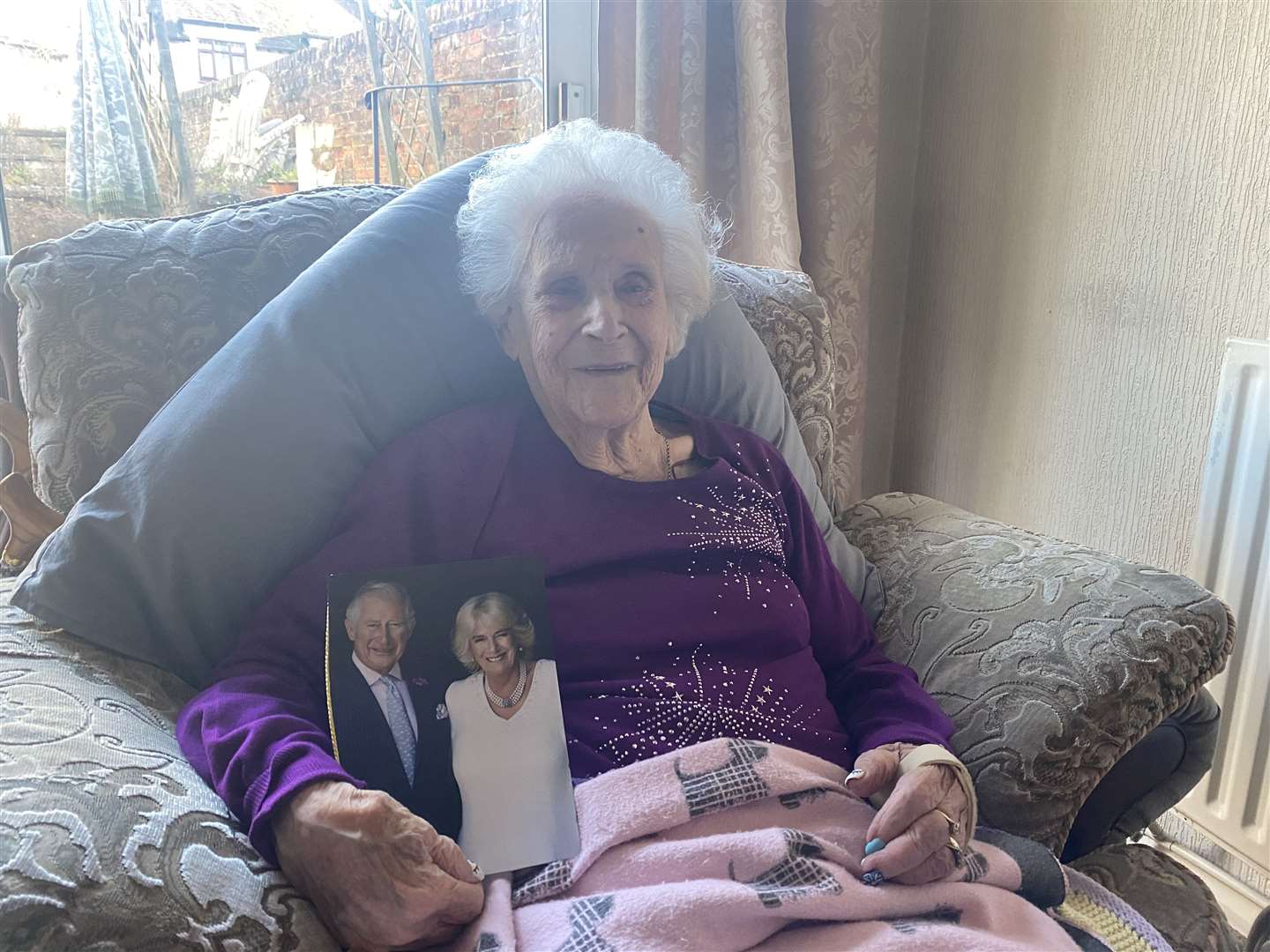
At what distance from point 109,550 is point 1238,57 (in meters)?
1.58

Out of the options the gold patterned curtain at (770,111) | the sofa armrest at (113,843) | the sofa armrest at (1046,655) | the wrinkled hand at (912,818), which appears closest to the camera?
the sofa armrest at (113,843)

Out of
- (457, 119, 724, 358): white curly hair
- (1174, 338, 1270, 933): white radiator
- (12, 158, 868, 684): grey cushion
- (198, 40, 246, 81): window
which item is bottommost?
(1174, 338, 1270, 933): white radiator

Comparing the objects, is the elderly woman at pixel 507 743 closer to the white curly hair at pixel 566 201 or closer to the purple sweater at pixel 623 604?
the purple sweater at pixel 623 604

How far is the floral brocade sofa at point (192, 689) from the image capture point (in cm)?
69

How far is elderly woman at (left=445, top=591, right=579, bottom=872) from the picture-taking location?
2.69 ft

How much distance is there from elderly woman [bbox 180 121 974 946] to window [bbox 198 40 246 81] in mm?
814

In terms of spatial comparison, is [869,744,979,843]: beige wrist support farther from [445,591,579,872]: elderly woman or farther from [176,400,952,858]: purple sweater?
[445,591,579,872]: elderly woman

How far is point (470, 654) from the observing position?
33.6 inches

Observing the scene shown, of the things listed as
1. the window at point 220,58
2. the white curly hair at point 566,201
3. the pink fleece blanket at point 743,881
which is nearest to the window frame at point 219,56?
the window at point 220,58

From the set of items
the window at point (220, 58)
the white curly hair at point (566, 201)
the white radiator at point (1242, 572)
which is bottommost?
the white radiator at point (1242, 572)

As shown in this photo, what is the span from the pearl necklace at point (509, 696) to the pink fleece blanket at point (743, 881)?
99 mm

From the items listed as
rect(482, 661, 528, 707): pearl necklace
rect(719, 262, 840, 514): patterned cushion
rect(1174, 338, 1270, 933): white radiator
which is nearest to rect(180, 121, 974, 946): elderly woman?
rect(482, 661, 528, 707): pearl necklace

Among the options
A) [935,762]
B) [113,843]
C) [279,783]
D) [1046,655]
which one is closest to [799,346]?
[1046,655]

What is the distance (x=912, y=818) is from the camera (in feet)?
2.87
